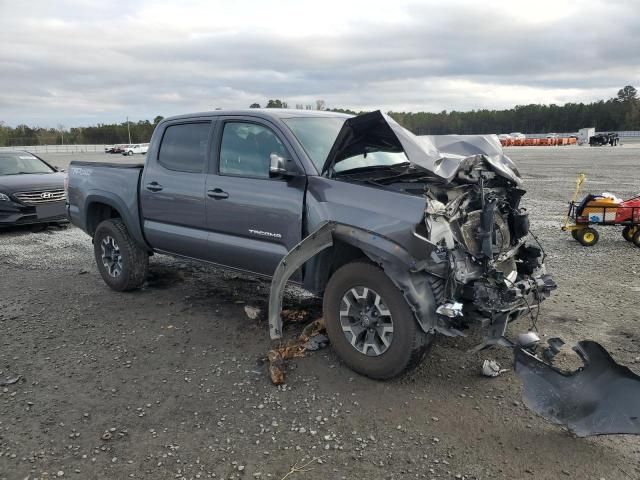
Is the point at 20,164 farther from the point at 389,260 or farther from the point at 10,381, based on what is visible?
the point at 389,260

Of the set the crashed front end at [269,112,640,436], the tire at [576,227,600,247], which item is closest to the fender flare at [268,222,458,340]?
the crashed front end at [269,112,640,436]

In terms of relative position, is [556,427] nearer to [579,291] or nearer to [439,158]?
[439,158]

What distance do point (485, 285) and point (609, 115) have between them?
11661 cm

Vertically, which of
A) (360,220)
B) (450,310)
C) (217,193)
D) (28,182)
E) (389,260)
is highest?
(217,193)

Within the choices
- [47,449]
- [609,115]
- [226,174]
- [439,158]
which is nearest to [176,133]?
[226,174]

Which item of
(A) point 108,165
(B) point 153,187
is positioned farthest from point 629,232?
(A) point 108,165

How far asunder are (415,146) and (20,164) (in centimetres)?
1033

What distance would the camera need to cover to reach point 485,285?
374 centimetres

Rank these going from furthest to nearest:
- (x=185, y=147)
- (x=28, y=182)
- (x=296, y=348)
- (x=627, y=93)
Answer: (x=627, y=93) → (x=28, y=182) → (x=185, y=147) → (x=296, y=348)

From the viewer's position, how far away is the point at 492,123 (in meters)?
116

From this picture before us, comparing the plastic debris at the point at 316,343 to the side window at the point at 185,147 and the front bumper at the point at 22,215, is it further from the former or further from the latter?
the front bumper at the point at 22,215

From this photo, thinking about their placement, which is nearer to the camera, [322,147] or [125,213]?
[322,147]

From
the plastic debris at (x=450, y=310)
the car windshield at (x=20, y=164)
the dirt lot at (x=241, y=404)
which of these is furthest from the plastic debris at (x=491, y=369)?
the car windshield at (x=20, y=164)

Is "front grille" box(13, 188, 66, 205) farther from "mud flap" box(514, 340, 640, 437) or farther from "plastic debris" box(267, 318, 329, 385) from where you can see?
"mud flap" box(514, 340, 640, 437)
